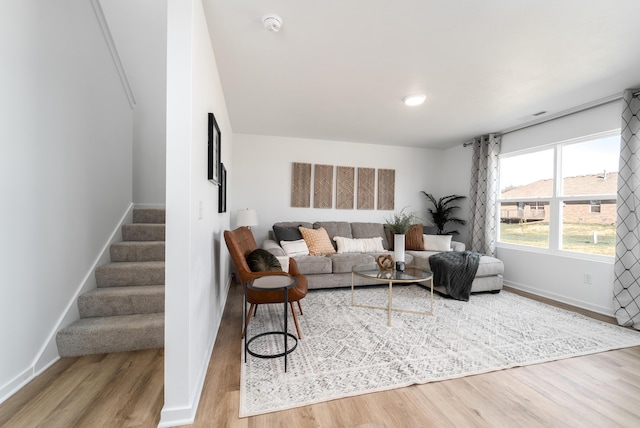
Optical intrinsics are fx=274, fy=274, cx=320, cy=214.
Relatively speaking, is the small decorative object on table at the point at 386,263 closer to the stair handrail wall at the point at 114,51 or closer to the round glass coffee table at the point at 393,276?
the round glass coffee table at the point at 393,276

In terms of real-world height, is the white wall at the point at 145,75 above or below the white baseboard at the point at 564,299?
above

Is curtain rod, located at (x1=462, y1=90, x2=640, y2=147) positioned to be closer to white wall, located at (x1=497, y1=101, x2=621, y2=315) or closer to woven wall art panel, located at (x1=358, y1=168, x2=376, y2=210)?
white wall, located at (x1=497, y1=101, x2=621, y2=315)

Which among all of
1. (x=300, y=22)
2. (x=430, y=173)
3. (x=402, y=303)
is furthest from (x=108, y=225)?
(x=430, y=173)

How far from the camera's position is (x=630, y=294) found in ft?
9.20

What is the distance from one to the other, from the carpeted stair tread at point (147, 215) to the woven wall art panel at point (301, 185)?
7.08ft

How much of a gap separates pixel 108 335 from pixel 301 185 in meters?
3.39

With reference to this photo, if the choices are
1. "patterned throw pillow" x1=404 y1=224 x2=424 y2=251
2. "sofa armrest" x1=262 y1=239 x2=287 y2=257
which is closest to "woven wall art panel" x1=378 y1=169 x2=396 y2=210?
"patterned throw pillow" x1=404 y1=224 x2=424 y2=251

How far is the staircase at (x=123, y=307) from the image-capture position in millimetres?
2004

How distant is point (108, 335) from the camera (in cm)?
204

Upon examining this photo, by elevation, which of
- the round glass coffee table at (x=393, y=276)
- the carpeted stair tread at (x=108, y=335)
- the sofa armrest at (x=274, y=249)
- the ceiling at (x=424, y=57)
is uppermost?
the ceiling at (x=424, y=57)

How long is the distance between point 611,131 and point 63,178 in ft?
17.5

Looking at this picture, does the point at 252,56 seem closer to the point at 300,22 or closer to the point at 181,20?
the point at 300,22

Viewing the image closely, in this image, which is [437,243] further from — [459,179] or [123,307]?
[123,307]

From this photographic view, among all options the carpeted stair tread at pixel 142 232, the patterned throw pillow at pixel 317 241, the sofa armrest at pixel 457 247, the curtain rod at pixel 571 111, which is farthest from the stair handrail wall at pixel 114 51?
the curtain rod at pixel 571 111
